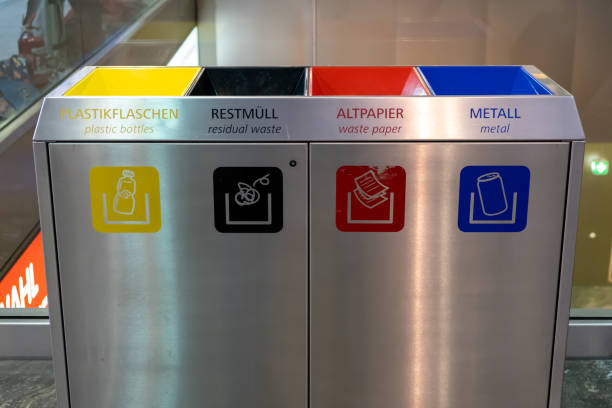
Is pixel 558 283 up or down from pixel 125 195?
down

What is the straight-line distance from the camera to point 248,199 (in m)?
1.83

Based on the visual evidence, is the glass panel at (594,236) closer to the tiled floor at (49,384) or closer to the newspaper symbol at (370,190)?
the tiled floor at (49,384)

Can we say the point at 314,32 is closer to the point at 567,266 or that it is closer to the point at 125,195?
the point at 125,195

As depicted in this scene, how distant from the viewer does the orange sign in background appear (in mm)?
3014

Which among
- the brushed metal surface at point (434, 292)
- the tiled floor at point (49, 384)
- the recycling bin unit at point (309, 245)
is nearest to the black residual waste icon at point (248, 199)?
the recycling bin unit at point (309, 245)

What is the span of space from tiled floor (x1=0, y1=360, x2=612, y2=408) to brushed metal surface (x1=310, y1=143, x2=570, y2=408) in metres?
0.69

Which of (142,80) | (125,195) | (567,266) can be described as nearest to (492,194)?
(567,266)

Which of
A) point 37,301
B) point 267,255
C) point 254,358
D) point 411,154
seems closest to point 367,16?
point 411,154

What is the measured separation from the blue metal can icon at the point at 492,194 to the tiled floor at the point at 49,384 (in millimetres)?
1118

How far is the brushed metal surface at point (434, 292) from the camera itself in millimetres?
1786

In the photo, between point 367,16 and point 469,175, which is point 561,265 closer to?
point 469,175

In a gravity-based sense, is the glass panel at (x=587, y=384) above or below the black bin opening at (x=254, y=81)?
below

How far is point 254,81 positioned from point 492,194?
88 cm

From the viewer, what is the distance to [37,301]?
10.4 ft
